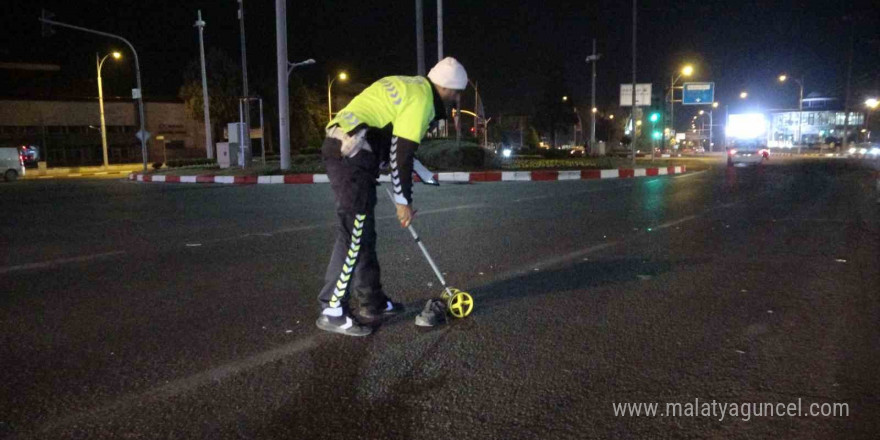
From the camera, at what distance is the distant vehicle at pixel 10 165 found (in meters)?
26.6

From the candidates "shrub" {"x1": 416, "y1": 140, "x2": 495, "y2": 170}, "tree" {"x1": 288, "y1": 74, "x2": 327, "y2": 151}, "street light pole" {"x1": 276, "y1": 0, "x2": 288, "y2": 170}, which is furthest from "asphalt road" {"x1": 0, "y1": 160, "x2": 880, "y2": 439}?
"tree" {"x1": 288, "y1": 74, "x2": 327, "y2": 151}

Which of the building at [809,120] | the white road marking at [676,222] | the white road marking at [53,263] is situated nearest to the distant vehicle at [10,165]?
the white road marking at [53,263]

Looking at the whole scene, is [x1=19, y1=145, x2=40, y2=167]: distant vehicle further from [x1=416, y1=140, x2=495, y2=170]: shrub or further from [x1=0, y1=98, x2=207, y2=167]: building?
[x1=416, y1=140, x2=495, y2=170]: shrub

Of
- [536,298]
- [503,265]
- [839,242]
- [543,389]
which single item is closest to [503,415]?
[543,389]

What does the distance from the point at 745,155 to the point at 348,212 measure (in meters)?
30.7

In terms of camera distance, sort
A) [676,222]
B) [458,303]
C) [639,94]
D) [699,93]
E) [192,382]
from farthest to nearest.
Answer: [699,93], [639,94], [676,222], [458,303], [192,382]

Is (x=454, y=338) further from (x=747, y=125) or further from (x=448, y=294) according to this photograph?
(x=747, y=125)

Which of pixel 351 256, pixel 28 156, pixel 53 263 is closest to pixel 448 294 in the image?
pixel 351 256

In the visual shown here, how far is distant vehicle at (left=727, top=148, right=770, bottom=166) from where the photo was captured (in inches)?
1198

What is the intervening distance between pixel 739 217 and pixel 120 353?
327 inches

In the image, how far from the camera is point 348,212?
3.84 meters

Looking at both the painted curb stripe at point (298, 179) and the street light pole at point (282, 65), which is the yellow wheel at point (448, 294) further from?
the street light pole at point (282, 65)

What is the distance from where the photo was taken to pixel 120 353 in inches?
136

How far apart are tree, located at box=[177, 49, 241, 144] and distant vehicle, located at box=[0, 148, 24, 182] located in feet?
71.0
